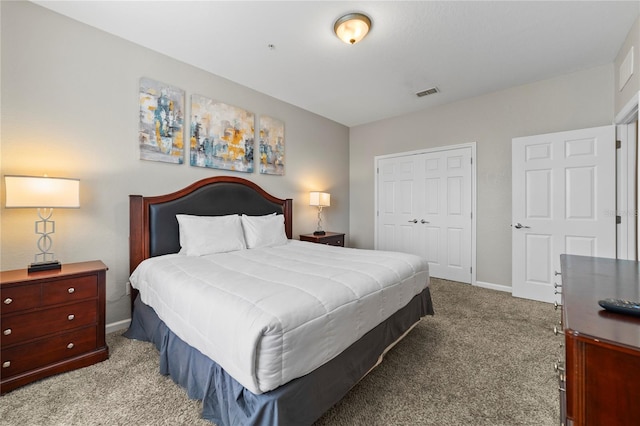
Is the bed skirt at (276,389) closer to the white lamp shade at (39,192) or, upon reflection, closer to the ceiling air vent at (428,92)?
the white lamp shade at (39,192)

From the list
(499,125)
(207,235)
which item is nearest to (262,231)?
(207,235)

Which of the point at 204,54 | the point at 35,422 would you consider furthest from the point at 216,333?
the point at 204,54

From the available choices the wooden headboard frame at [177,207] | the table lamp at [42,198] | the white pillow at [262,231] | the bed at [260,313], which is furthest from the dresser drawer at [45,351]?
the white pillow at [262,231]

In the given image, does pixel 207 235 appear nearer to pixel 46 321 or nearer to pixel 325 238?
pixel 46 321

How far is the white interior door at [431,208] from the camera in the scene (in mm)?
3947

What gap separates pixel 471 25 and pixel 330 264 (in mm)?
2415

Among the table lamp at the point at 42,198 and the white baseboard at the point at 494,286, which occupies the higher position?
the table lamp at the point at 42,198

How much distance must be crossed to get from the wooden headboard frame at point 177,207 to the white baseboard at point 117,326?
49 centimetres

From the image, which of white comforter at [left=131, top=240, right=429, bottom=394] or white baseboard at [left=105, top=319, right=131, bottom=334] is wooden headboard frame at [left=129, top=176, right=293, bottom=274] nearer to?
white comforter at [left=131, top=240, right=429, bottom=394]

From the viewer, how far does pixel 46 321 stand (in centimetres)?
178

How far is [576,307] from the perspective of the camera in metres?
0.84

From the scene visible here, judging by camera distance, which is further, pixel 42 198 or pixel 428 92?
pixel 428 92

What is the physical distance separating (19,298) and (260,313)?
1716 mm

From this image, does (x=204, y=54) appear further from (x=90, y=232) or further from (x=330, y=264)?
(x=330, y=264)
